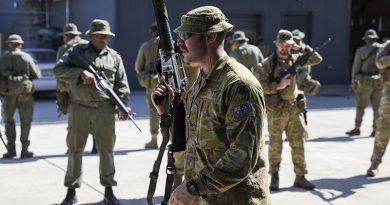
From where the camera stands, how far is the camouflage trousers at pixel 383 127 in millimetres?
6801

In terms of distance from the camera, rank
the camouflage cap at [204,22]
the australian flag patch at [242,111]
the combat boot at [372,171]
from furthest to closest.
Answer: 1. the combat boot at [372,171]
2. the camouflage cap at [204,22]
3. the australian flag patch at [242,111]

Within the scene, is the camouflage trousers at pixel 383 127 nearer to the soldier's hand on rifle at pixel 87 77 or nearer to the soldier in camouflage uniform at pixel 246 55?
the soldier's hand on rifle at pixel 87 77

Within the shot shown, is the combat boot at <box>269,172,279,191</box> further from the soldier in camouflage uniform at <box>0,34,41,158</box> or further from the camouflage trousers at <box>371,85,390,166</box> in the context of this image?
the soldier in camouflage uniform at <box>0,34,41,158</box>

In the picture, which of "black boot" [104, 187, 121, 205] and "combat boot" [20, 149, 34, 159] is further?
"combat boot" [20, 149, 34, 159]

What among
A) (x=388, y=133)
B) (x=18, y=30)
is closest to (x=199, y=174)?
(x=388, y=133)

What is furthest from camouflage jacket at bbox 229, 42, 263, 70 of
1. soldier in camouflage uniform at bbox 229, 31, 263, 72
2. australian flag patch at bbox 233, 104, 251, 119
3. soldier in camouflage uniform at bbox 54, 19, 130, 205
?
australian flag patch at bbox 233, 104, 251, 119

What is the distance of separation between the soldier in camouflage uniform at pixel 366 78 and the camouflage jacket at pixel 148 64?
4.10 metres

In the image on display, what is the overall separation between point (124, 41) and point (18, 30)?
5.13m

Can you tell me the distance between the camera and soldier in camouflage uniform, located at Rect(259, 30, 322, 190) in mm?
6160

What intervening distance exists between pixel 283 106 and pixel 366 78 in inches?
184

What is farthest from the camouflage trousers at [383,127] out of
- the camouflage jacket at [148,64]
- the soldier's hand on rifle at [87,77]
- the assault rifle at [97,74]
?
the soldier's hand on rifle at [87,77]

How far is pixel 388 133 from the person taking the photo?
22.6ft

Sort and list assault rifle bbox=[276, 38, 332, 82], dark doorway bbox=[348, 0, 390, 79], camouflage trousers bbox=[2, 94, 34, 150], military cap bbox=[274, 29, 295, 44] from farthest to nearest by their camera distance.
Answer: dark doorway bbox=[348, 0, 390, 79] → camouflage trousers bbox=[2, 94, 34, 150] → assault rifle bbox=[276, 38, 332, 82] → military cap bbox=[274, 29, 295, 44]

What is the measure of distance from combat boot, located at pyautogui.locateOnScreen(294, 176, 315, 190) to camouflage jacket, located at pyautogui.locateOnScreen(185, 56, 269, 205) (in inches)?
141
